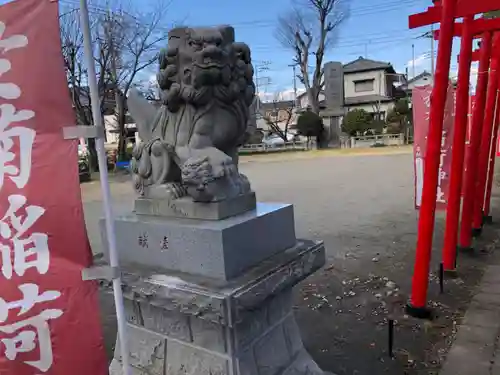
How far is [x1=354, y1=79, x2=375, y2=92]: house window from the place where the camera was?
3353cm

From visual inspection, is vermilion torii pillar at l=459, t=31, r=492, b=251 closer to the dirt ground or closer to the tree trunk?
the dirt ground

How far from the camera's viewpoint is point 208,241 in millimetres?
2002

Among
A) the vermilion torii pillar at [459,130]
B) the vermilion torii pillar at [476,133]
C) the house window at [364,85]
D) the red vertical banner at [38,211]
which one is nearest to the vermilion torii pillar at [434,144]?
the vermilion torii pillar at [459,130]

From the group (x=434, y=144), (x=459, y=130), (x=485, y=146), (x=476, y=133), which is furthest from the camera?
(x=485, y=146)

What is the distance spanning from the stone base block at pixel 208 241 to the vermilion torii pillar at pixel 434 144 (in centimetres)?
189

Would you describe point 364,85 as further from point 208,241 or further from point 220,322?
point 220,322

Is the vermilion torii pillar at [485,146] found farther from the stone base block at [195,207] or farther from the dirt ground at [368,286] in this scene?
the stone base block at [195,207]

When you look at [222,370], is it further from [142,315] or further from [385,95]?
[385,95]

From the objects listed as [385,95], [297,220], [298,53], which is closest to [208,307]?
[297,220]

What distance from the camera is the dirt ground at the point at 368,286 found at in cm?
348

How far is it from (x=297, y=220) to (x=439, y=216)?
266 centimetres

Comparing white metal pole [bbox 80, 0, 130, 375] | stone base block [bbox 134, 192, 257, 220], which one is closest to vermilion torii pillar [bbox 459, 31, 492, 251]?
stone base block [bbox 134, 192, 257, 220]

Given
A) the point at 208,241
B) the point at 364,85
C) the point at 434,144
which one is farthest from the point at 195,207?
the point at 364,85

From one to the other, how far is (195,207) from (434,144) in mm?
2537
